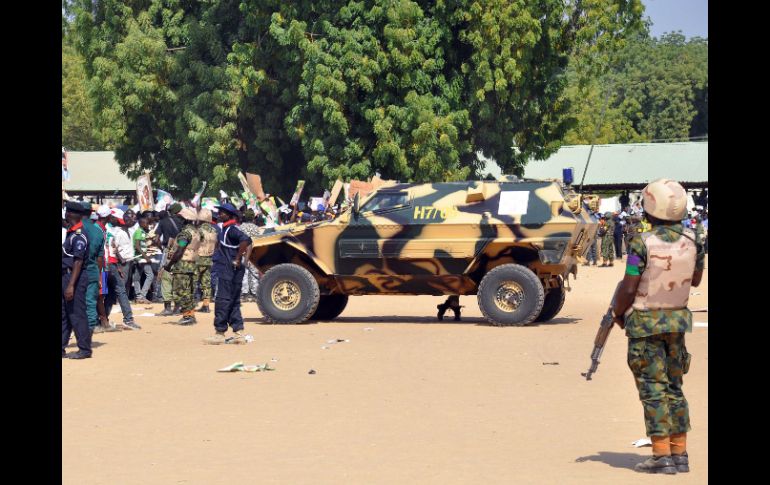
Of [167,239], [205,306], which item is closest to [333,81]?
[167,239]

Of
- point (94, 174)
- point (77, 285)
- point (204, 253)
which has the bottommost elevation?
point (77, 285)

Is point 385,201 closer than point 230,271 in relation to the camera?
No

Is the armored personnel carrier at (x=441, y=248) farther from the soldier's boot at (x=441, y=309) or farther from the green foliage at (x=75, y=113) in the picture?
the green foliage at (x=75, y=113)

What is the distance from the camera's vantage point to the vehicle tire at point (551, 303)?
20.0 meters

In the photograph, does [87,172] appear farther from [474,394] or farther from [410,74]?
[474,394]

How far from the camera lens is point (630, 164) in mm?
60969

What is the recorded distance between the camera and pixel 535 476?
827cm

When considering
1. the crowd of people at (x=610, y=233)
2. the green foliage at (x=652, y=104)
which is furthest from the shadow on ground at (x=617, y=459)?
the green foliage at (x=652, y=104)

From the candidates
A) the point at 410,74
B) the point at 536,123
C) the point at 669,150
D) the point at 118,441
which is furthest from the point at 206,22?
the point at 118,441

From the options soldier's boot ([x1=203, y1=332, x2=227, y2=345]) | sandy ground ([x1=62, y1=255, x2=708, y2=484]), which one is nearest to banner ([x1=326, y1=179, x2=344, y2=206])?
sandy ground ([x1=62, y1=255, x2=708, y2=484])

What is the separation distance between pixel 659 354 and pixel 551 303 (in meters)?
11.7

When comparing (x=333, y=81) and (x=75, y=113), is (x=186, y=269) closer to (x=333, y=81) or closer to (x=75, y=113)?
(x=333, y=81)

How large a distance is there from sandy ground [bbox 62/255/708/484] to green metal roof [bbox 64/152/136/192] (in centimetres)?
4323

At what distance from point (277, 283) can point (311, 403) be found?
8.40m
